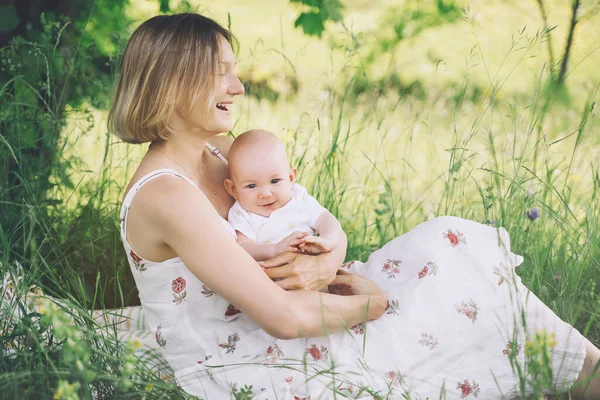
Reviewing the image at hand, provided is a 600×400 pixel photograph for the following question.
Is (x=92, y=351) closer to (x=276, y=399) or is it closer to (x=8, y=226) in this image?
(x=276, y=399)

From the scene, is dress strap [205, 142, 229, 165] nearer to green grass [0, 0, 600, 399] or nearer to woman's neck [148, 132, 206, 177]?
woman's neck [148, 132, 206, 177]

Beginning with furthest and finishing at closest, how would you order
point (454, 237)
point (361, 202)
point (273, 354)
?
1. point (361, 202)
2. point (454, 237)
3. point (273, 354)

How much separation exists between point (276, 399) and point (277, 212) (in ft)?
1.98

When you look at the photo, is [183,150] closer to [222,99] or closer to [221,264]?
[222,99]

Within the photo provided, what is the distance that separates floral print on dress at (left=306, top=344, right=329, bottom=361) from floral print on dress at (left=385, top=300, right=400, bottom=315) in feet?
0.75

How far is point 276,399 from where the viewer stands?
1883mm

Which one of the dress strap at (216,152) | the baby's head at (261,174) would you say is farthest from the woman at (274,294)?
the dress strap at (216,152)

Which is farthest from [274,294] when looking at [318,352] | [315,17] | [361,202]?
[315,17]

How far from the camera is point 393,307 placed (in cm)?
215

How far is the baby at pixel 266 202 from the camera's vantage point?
222cm

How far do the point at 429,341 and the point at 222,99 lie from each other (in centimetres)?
94

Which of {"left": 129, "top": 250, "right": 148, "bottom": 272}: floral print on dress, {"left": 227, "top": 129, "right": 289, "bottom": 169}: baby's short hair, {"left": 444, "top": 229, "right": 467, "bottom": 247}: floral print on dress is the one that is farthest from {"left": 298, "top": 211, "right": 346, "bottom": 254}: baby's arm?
{"left": 129, "top": 250, "right": 148, "bottom": 272}: floral print on dress

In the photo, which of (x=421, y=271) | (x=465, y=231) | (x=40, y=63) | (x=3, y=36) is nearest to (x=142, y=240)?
(x=421, y=271)

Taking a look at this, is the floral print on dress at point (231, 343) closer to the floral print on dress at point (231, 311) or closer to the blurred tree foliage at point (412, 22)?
the floral print on dress at point (231, 311)
